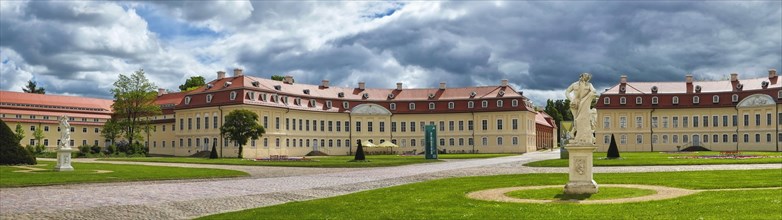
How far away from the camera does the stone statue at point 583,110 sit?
1617cm

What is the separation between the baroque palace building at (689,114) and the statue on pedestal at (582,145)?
62.3 m

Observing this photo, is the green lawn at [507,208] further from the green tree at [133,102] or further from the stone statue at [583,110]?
the green tree at [133,102]

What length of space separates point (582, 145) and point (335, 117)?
62.0m

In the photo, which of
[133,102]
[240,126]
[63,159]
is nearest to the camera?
[63,159]

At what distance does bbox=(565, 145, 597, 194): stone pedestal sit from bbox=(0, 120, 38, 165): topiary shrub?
3102 cm

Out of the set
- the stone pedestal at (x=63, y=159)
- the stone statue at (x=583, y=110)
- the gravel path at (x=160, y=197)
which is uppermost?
the stone statue at (x=583, y=110)

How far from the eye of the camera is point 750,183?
61.7 feet

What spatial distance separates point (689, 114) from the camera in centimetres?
7581

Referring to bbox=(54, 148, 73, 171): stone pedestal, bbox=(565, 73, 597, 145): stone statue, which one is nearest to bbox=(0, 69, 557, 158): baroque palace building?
bbox=(54, 148, 73, 171): stone pedestal

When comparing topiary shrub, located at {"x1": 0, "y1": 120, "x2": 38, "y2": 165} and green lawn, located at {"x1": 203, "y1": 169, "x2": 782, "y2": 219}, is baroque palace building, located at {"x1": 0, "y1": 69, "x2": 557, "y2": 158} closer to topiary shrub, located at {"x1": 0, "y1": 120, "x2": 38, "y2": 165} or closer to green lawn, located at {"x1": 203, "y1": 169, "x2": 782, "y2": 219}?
topiary shrub, located at {"x1": 0, "y1": 120, "x2": 38, "y2": 165}

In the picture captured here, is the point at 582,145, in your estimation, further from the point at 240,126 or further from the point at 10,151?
the point at 240,126

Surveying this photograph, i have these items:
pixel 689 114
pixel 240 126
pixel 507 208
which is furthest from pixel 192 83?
pixel 507 208

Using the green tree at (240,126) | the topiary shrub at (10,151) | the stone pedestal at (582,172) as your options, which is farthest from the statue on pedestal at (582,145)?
the green tree at (240,126)

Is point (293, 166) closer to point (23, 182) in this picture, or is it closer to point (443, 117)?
point (23, 182)
